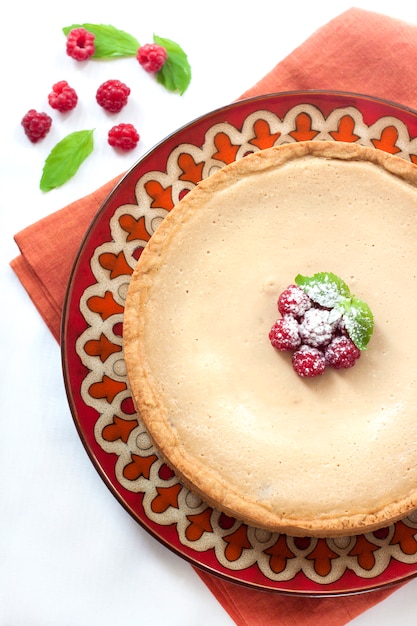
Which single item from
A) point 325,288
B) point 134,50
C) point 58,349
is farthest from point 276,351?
point 134,50

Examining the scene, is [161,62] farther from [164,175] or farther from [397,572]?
[397,572]

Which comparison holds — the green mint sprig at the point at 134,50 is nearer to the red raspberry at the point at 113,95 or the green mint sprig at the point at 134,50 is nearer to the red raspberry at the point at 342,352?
the red raspberry at the point at 113,95

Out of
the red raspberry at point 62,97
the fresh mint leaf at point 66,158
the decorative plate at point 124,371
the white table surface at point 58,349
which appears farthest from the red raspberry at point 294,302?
the red raspberry at point 62,97

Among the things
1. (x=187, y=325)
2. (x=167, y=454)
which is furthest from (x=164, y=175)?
(x=167, y=454)

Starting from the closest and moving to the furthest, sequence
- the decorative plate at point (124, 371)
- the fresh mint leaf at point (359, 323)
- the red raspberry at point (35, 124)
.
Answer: the fresh mint leaf at point (359, 323) → the decorative plate at point (124, 371) → the red raspberry at point (35, 124)

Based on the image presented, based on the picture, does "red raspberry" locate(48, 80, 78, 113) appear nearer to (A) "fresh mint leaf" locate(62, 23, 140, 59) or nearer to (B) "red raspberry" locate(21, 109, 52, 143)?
(B) "red raspberry" locate(21, 109, 52, 143)

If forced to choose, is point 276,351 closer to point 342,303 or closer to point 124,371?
point 342,303

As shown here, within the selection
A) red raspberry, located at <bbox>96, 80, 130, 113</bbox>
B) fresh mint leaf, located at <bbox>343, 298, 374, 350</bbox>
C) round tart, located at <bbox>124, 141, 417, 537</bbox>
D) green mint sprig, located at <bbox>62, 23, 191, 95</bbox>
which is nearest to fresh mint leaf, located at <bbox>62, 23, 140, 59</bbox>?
green mint sprig, located at <bbox>62, 23, 191, 95</bbox>
